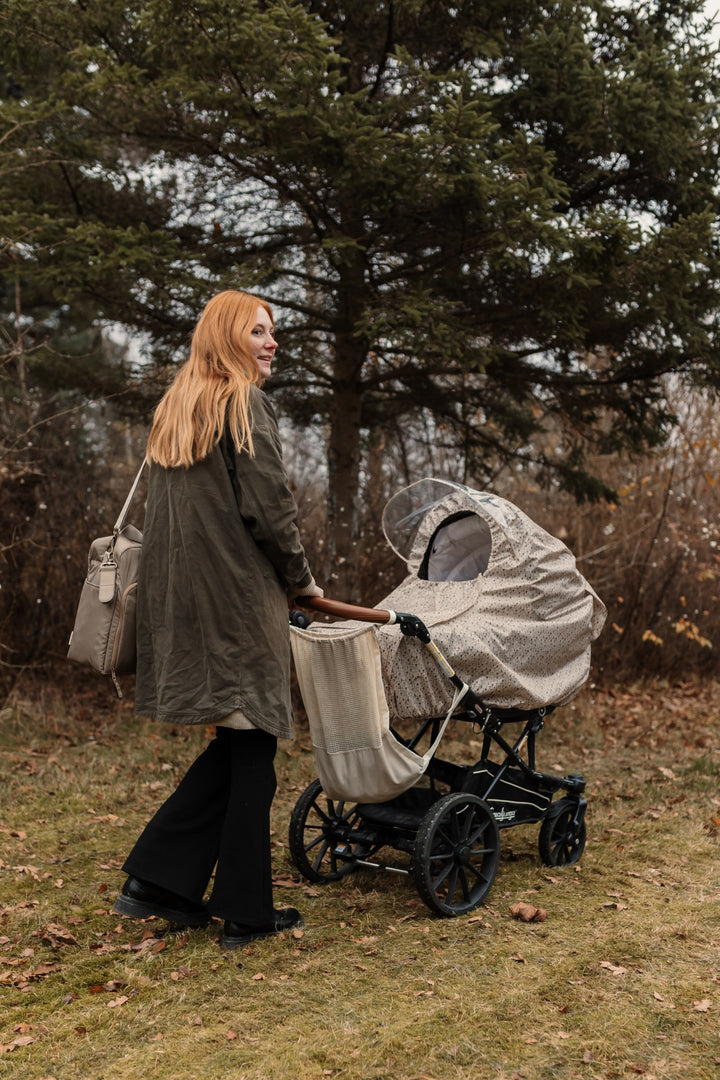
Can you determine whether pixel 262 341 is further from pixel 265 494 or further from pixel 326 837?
pixel 326 837

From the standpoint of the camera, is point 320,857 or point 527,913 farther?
point 320,857

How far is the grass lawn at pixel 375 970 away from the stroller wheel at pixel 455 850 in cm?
9

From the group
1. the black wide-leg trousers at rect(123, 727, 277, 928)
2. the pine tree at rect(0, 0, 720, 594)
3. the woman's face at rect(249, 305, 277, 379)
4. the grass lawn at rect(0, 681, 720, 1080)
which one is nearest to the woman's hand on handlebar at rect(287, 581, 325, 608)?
the black wide-leg trousers at rect(123, 727, 277, 928)

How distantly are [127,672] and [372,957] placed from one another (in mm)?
1289

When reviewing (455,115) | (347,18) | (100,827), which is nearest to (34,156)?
(347,18)

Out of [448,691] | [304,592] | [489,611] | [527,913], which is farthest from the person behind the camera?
[489,611]

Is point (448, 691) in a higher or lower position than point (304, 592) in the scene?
lower

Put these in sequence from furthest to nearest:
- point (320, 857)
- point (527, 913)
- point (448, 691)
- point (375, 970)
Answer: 1. point (320, 857)
2. point (448, 691)
3. point (527, 913)
4. point (375, 970)

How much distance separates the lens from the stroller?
140 inches

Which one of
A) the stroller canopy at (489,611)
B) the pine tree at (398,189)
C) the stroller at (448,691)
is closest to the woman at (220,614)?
the stroller at (448,691)

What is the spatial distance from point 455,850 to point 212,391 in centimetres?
191

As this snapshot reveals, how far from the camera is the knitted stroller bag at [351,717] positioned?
3.53m

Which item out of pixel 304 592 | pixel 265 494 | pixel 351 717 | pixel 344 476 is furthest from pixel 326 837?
pixel 344 476

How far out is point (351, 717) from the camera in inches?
140
